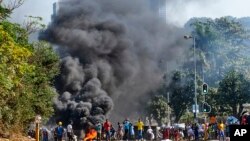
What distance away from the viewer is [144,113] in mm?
79125

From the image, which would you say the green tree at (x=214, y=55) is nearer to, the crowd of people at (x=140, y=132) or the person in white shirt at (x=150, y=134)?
the crowd of people at (x=140, y=132)

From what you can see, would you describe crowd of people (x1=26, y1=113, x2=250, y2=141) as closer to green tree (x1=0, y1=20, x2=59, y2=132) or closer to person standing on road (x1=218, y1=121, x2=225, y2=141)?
person standing on road (x1=218, y1=121, x2=225, y2=141)

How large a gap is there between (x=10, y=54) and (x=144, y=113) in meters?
55.4

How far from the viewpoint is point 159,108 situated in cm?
7494

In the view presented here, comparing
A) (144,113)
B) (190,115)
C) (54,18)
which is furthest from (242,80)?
(54,18)

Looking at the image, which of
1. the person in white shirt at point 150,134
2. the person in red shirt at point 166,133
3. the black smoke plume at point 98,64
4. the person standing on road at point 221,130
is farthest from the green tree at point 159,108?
the person standing on road at point 221,130

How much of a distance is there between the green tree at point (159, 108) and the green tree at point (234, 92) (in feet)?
35.9

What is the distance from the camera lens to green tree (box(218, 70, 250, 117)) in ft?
210

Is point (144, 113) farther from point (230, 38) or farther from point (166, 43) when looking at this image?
point (230, 38)

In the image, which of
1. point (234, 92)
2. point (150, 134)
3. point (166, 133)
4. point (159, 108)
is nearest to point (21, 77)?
point (150, 134)

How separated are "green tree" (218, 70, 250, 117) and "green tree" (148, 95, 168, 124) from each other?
10929 mm

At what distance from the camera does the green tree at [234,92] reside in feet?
210

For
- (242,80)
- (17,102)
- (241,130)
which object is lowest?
(241,130)

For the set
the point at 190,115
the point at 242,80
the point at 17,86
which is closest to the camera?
the point at 17,86
